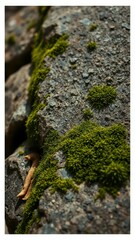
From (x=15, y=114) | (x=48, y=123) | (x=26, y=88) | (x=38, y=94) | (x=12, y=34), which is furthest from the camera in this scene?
(x=12, y=34)

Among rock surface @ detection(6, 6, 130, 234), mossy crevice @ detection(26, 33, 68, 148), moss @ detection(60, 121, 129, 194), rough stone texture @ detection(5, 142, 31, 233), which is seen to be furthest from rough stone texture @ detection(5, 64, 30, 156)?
moss @ detection(60, 121, 129, 194)

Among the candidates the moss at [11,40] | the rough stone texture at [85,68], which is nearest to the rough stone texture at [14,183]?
the rough stone texture at [85,68]

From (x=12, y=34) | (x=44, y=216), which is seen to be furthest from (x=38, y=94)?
(x=12, y=34)

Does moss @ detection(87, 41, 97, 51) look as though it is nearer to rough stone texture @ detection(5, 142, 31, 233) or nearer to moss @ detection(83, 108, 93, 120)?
moss @ detection(83, 108, 93, 120)

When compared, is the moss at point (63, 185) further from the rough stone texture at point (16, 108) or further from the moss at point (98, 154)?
the rough stone texture at point (16, 108)

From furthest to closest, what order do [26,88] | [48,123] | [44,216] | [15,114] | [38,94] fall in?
[26,88] → [15,114] → [38,94] → [48,123] → [44,216]

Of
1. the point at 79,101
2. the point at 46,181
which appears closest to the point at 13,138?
the point at 79,101

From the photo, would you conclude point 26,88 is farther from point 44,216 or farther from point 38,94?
point 44,216
